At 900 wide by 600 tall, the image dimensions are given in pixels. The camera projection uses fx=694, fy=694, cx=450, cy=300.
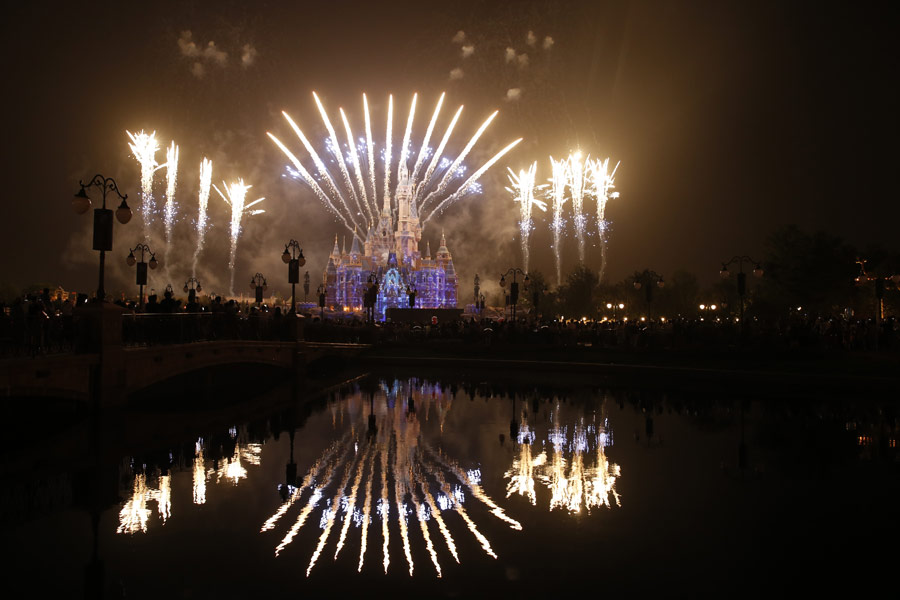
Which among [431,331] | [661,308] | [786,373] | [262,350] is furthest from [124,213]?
[661,308]

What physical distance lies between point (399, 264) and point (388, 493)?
127585 millimetres

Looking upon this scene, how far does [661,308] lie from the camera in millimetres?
116000

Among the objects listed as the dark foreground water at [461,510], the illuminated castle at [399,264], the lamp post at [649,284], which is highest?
the illuminated castle at [399,264]

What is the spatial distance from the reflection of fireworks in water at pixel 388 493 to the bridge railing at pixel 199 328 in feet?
23.1

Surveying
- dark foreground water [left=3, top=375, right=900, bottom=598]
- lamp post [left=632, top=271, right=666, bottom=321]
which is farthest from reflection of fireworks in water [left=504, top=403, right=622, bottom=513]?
lamp post [left=632, top=271, right=666, bottom=321]

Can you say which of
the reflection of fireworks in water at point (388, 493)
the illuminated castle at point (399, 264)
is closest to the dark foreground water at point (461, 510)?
the reflection of fireworks in water at point (388, 493)

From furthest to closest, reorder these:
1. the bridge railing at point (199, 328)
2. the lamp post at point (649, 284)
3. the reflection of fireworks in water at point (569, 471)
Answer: the lamp post at point (649, 284), the bridge railing at point (199, 328), the reflection of fireworks in water at point (569, 471)

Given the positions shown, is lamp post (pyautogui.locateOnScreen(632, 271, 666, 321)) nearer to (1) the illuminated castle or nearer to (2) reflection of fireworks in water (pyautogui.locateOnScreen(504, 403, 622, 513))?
(2) reflection of fireworks in water (pyautogui.locateOnScreen(504, 403, 622, 513))

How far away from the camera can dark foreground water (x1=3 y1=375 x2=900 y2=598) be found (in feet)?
26.3

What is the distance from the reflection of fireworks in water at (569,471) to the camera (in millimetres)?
11547

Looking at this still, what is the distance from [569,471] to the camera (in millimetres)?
13477

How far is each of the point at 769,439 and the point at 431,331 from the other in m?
31.8

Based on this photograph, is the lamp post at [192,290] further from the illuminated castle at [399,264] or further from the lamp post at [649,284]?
the illuminated castle at [399,264]

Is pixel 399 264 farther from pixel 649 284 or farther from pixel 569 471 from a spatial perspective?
pixel 569 471
